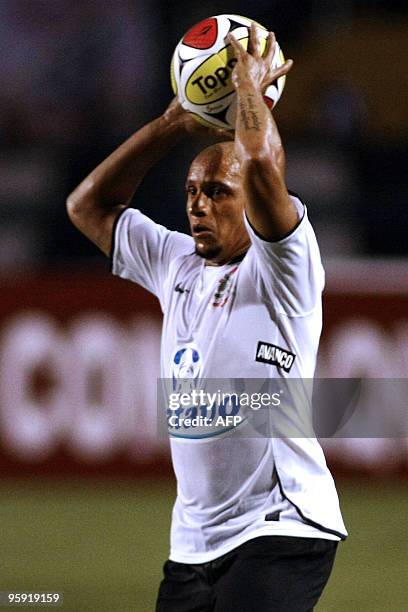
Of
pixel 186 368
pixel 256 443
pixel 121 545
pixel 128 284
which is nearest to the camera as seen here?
pixel 256 443

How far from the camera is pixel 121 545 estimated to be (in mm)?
7613

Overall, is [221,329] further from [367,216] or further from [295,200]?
[367,216]

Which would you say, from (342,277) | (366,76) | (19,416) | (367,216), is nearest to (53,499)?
(19,416)

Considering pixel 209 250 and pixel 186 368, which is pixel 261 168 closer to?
pixel 209 250

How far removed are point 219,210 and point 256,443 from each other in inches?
33.2

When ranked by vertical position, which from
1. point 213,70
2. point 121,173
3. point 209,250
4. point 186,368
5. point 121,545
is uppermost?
point 213,70

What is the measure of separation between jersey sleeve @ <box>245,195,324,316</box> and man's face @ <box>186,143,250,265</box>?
0.22 m

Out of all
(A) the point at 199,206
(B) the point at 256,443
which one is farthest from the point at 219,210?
(B) the point at 256,443

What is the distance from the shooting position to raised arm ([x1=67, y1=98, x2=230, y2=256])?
14.8 ft

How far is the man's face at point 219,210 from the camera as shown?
13.0 feet

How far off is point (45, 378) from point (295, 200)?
18.8 feet

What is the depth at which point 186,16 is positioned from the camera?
12086 mm

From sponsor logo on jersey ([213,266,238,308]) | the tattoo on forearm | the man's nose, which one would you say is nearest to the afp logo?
sponsor logo on jersey ([213,266,238,308])

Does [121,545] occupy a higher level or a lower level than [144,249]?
lower
